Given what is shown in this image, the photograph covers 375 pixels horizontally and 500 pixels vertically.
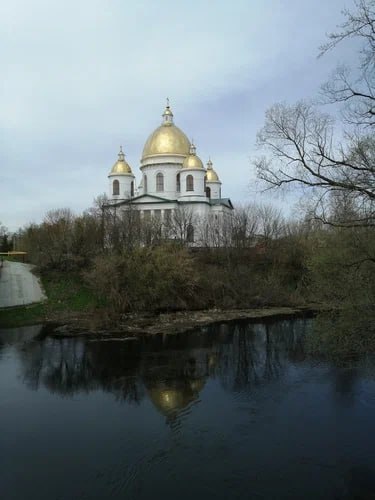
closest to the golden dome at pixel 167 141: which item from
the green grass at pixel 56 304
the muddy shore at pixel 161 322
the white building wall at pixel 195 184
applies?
the white building wall at pixel 195 184

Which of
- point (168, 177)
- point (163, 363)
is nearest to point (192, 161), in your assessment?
point (168, 177)

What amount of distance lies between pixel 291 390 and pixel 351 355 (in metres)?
3.84

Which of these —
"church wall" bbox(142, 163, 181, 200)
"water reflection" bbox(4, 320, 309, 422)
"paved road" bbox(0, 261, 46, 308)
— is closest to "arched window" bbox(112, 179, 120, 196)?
"church wall" bbox(142, 163, 181, 200)

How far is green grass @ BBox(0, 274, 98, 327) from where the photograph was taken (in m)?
26.3

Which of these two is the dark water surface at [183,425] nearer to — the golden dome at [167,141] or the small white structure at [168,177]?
the small white structure at [168,177]

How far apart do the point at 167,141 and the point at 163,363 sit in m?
38.5

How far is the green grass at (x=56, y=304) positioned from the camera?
86.3 feet

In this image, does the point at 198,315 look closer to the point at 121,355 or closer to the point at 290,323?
the point at 290,323

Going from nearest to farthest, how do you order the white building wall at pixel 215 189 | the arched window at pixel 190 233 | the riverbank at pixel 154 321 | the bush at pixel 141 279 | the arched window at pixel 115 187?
the riverbank at pixel 154 321, the bush at pixel 141 279, the arched window at pixel 190 233, the arched window at pixel 115 187, the white building wall at pixel 215 189

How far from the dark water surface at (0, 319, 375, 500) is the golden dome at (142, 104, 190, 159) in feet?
119

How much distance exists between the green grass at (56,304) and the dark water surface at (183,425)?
7681 mm

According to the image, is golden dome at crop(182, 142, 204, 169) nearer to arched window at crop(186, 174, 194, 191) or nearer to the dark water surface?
arched window at crop(186, 174, 194, 191)

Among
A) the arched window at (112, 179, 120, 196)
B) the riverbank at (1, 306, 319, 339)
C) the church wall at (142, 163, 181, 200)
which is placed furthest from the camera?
the arched window at (112, 179, 120, 196)

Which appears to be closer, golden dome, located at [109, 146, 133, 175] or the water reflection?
the water reflection
